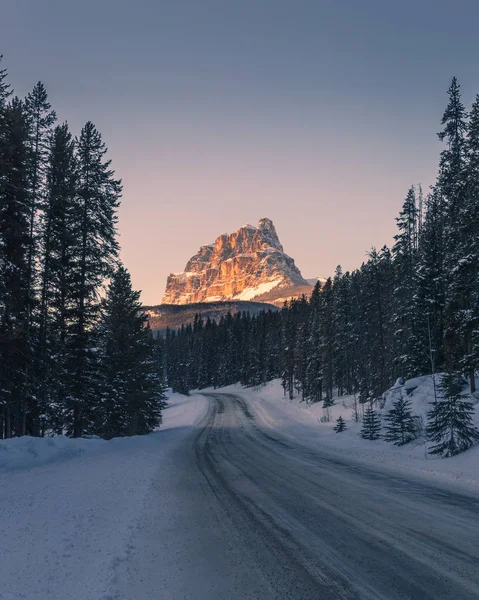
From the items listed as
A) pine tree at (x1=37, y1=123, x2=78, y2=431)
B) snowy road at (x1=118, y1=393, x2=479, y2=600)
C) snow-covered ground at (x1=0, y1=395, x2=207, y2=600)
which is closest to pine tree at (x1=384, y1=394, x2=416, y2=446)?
snowy road at (x1=118, y1=393, x2=479, y2=600)

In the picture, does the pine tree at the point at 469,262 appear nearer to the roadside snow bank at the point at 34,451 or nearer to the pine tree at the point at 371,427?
the pine tree at the point at 371,427

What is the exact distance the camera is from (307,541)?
19.2 ft

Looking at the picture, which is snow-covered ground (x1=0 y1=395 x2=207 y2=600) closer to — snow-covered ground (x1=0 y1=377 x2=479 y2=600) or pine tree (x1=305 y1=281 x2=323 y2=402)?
snow-covered ground (x1=0 y1=377 x2=479 y2=600)

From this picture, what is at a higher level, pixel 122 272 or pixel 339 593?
pixel 122 272

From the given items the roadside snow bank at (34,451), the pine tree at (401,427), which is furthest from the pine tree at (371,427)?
the roadside snow bank at (34,451)

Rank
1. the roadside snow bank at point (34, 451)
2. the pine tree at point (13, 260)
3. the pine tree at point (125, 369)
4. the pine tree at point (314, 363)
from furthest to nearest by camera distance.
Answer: the pine tree at point (314, 363) < the pine tree at point (125, 369) < the pine tree at point (13, 260) < the roadside snow bank at point (34, 451)

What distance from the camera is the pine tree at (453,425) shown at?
43.5 feet

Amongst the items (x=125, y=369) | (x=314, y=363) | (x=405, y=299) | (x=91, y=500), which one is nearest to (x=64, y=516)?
(x=91, y=500)

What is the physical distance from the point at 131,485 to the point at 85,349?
10830mm

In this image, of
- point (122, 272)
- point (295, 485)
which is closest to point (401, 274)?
point (122, 272)

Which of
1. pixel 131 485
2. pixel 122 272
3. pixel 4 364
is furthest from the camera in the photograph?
pixel 122 272

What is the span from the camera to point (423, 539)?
19.4 ft

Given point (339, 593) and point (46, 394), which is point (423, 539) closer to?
point (339, 593)

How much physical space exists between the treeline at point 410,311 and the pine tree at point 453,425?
11 cm
